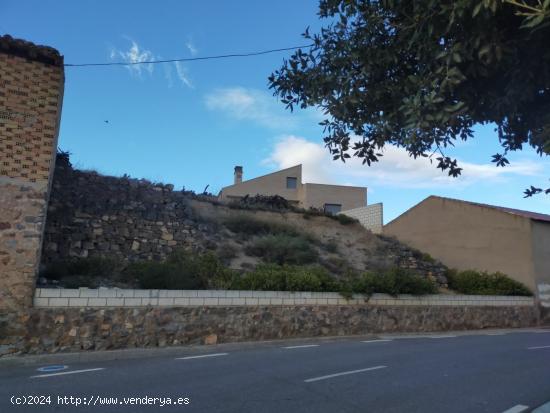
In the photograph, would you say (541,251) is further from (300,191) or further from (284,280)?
(300,191)

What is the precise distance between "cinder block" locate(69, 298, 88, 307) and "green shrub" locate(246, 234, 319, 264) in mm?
9970

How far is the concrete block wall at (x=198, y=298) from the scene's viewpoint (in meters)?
11.2

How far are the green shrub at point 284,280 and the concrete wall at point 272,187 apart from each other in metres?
29.7

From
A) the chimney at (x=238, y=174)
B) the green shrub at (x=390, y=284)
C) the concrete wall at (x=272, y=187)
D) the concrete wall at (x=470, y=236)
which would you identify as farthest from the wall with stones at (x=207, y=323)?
the chimney at (x=238, y=174)

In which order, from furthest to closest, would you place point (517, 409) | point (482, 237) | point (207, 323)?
1. point (482, 237)
2. point (207, 323)
3. point (517, 409)

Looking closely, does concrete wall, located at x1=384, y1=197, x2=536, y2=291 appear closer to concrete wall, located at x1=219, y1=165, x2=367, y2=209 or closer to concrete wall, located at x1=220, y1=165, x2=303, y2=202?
concrete wall, located at x1=219, y1=165, x2=367, y2=209

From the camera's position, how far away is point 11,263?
10.8 m

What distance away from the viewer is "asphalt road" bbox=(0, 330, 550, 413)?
268 inches

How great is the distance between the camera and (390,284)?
17391 millimetres

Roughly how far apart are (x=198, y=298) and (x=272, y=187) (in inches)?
1375

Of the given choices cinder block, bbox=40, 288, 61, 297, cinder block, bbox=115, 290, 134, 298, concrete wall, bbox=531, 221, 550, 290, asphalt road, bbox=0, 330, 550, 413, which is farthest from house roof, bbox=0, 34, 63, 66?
concrete wall, bbox=531, 221, 550, 290

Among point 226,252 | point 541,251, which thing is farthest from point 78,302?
point 541,251

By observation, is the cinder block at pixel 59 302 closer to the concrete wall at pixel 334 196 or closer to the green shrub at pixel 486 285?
the green shrub at pixel 486 285

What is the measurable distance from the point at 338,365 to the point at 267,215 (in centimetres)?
1652
